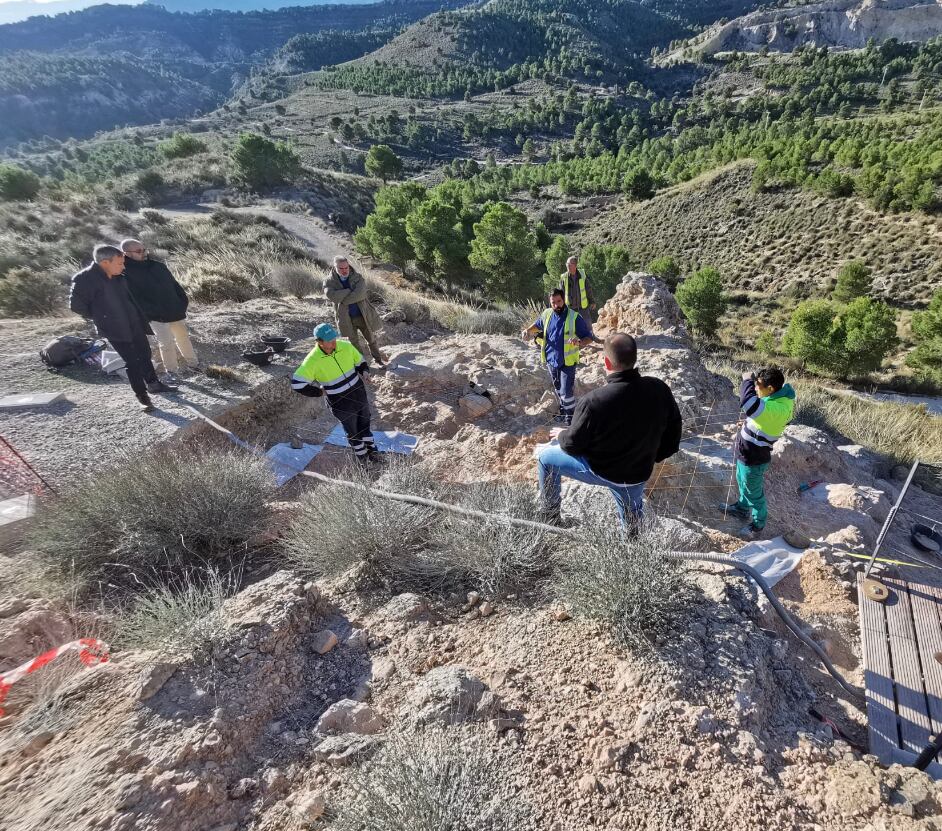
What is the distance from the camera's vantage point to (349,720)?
92.5 inches

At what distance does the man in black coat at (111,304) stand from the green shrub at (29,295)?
607 cm

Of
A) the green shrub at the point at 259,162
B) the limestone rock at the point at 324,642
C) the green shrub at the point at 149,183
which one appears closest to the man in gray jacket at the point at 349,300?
the limestone rock at the point at 324,642

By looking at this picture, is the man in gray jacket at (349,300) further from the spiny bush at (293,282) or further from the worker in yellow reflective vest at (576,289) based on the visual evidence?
the spiny bush at (293,282)

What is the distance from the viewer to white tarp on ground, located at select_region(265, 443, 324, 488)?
5539 mm

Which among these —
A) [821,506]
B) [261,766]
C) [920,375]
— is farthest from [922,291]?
[261,766]

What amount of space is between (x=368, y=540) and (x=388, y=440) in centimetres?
282

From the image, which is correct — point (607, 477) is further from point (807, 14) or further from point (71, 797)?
point (807, 14)

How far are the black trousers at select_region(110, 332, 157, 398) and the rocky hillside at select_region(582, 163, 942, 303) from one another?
134ft

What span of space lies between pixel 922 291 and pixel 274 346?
130 feet

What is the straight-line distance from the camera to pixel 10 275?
33.6ft

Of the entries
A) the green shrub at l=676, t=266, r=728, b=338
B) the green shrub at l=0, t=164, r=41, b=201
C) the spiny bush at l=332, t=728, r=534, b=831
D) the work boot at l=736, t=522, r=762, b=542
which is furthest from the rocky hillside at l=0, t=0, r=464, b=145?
the work boot at l=736, t=522, r=762, b=542

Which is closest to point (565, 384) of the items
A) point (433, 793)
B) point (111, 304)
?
point (433, 793)

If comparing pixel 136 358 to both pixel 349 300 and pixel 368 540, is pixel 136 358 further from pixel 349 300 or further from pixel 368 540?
pixel 368 540

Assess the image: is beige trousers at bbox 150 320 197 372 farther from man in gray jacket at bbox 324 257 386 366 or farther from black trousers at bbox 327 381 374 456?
black trousers at bbox 327 381 374 456
